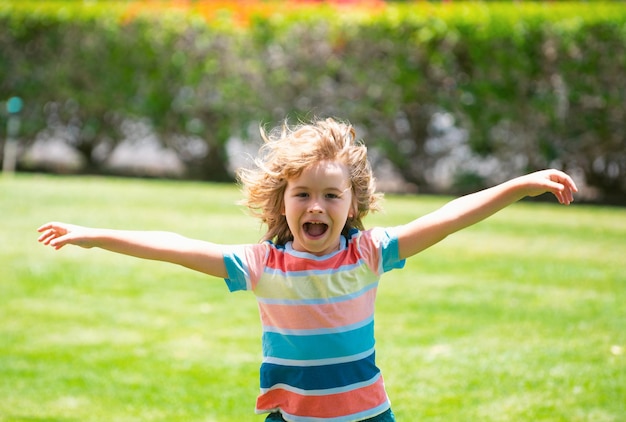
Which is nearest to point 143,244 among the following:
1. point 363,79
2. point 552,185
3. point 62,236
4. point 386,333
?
point 62,236

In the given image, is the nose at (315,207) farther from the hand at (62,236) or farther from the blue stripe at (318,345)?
the hand at (62,236)

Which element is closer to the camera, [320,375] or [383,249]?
[320,375]

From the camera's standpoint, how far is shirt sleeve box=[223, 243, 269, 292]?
3.10m

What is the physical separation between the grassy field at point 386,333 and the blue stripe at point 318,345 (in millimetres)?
1542

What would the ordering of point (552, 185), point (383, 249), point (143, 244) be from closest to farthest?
point (552, 185)
point (143, 244)
point (383, 249)

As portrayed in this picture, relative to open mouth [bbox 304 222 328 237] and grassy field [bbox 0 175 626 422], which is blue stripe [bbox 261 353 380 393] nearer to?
open mouth [bbox 304 222 328 237]

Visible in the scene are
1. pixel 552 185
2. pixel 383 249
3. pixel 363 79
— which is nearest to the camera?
pixel 552 185

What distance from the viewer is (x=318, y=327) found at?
3.03 metres

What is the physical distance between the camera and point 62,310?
20.8 ft

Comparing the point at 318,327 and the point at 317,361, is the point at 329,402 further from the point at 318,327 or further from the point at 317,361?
the point at 318,327

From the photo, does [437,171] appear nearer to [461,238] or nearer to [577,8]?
[577,8]

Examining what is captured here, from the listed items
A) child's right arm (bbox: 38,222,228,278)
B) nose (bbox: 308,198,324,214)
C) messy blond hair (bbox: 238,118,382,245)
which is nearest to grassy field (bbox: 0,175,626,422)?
messy blond hair (bbox: 238,118,382,245)

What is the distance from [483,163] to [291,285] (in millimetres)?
10601

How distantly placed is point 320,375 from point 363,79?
1063 centimetres
